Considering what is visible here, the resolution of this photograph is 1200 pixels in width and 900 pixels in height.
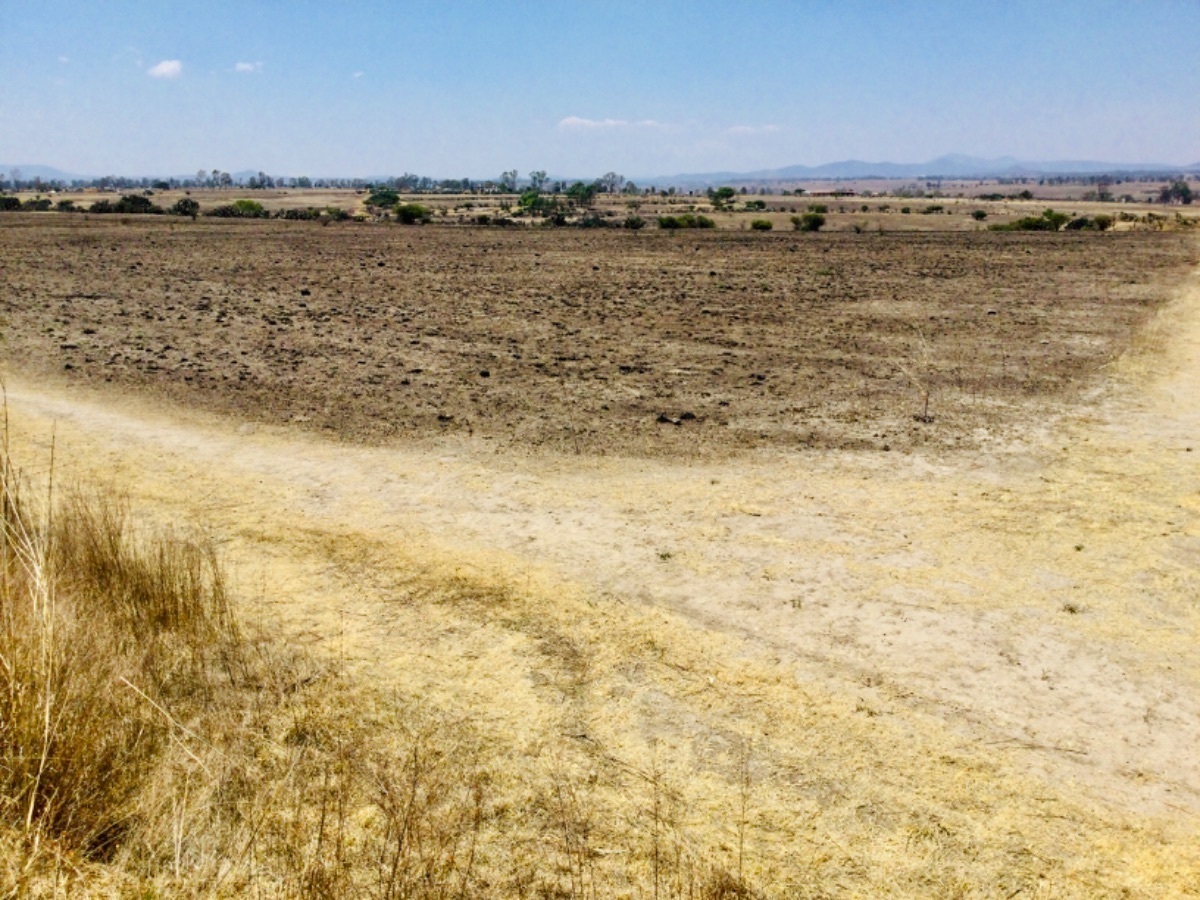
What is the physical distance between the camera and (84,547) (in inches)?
235

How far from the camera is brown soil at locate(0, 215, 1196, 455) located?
11109 mm

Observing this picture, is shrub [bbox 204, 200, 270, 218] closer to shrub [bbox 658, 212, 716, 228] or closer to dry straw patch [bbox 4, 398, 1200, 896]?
shrub [bbox 658, 212, 716, 228]

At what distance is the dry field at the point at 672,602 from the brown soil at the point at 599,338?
0.12 m

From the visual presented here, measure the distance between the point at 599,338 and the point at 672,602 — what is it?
34.7 ft

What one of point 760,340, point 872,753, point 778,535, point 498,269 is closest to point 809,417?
point 778,535

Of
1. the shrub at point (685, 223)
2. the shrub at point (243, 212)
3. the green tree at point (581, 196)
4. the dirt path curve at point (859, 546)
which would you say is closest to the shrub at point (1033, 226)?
the shrub at point (685, 223)

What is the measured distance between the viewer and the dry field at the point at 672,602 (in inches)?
160

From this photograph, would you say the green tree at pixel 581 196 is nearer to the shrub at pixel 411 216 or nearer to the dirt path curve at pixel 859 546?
Result: the shrub at pixel 411 216

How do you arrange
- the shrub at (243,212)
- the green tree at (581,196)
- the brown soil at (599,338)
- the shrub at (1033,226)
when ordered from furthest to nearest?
the green tree at (581,196) → the shrub at (243,212) → the shrub at (1033,226) → the brown soil at (599,338)

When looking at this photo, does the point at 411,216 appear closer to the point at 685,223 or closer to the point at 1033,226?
the point at 685,223

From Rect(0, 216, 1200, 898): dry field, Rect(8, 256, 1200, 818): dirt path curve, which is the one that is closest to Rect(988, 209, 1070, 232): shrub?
Rect(0, 216, 1200, 898): dry field

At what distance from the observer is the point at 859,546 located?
7273 mm

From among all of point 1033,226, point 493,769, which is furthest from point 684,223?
point 493,769

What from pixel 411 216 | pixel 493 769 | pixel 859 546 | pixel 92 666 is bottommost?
pixel 493 769
